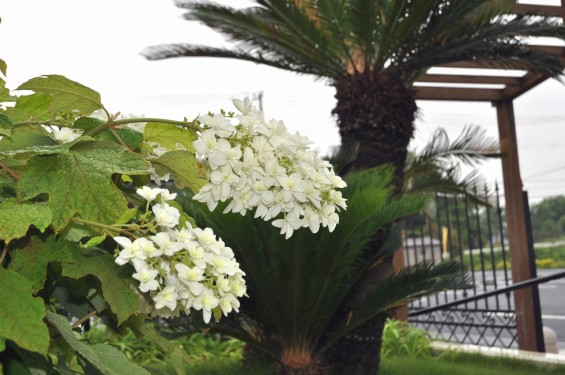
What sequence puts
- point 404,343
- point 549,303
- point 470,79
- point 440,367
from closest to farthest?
1. point 440,367
2. point 404,343
3. point 470,79
4. point 549,303

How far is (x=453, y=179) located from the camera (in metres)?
7.80

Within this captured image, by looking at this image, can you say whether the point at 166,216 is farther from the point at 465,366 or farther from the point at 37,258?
the point at 465,366

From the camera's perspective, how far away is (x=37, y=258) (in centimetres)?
110

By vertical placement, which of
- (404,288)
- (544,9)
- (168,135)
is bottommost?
(404,288)

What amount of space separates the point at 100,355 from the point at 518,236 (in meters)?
8.37

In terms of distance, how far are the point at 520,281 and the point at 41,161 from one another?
857 centimetres

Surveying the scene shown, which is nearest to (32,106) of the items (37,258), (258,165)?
(37,258)

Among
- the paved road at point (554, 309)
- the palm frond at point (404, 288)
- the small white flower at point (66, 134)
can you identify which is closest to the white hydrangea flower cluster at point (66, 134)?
the small white flower at point (66, 134)

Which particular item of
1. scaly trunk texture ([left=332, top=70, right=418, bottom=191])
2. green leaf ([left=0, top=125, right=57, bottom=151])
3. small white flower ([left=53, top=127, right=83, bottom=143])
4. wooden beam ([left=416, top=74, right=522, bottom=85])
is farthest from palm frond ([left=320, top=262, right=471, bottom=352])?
green leaf ([left=0, top=125, right=57, bottom=151])

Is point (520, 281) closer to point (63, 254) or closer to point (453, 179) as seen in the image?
point (453, 179)

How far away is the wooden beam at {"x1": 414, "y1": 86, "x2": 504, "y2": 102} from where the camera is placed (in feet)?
29.6

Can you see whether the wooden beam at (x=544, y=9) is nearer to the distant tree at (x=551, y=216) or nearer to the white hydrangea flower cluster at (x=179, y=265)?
the white hydrangea flower cluster at (x=179, y=265)

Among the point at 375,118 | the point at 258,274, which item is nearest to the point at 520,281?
the point at 375,118

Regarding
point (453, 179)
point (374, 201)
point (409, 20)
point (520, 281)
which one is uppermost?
point (409, 20)
